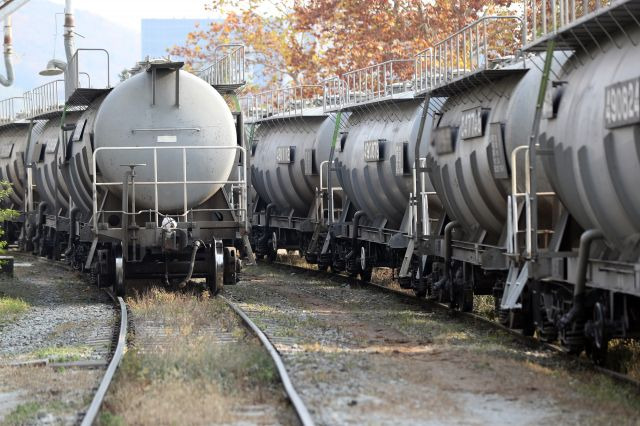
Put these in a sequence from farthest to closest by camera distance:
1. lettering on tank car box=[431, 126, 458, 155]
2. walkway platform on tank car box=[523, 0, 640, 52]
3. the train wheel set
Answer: lettering on tank car box=[431, 126, 458, 155] → the train wheel set → walkway platform on tank car box=[523, 0, 640, 52]

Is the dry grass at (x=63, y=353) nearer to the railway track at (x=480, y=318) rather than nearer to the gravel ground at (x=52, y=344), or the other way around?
the gravel ground at (x=52, y=344)

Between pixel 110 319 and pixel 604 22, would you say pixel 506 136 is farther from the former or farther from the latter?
pixel 110 319

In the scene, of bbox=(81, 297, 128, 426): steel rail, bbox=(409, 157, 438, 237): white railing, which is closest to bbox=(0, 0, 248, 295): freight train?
bbox=(81, 297, 128, 426): steel rail

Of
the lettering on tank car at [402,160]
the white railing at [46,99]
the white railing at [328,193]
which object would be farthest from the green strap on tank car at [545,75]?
the white railing at [46,99]

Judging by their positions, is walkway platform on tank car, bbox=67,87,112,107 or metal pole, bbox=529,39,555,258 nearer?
metal pole, bbox=529,39,555,258

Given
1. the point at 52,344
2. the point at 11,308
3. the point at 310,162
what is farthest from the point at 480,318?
the point at 310,162

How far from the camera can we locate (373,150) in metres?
21.0

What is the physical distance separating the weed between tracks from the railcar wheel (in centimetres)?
281

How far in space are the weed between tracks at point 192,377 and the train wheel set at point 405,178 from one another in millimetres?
3029

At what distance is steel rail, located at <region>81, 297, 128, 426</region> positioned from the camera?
9032 millimetres

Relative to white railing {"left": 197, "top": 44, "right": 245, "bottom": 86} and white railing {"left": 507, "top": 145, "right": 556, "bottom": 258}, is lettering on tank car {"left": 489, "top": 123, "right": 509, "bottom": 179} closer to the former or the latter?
white railing {"left": 507, "top": 145, "right": 556, "bottom": 258}

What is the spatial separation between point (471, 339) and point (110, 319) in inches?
214

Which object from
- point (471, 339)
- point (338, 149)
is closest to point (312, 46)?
point (338, 149)

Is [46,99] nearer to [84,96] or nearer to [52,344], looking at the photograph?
[84,96]
